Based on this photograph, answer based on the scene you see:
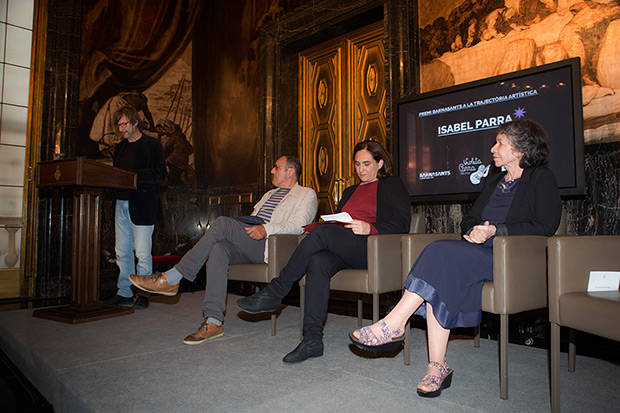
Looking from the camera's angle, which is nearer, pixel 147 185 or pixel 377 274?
pixel 377 274

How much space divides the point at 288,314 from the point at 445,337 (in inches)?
74.6

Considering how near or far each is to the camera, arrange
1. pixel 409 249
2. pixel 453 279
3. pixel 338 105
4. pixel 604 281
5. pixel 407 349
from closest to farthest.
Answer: pixel 604 281
pixel 453 279
pixel 407 349
pixel 409 249
pixel 338 105


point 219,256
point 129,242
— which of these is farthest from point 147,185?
point 219,256

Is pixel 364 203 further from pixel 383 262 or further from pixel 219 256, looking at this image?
pixel 219 256

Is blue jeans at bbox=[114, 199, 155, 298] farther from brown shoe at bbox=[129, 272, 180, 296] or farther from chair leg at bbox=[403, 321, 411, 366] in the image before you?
chair leg at bbox=[403, 321, 411, 366]

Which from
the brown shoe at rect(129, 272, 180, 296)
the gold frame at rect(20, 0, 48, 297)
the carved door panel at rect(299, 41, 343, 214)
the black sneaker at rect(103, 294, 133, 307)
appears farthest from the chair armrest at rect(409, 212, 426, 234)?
the gold frame at rect(20, 0, 48, 297)

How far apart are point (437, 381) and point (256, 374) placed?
782 mm

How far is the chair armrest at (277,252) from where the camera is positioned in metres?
2.71

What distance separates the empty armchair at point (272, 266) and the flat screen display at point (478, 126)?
1.09m

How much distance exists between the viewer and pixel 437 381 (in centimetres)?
169

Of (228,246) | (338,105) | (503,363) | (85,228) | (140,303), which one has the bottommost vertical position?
(140,303)

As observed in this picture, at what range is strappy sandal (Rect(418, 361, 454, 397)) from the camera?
1662 millimetres

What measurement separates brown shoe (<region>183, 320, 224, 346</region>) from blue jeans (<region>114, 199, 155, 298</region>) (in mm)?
1276

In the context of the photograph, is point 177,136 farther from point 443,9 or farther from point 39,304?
point 443,9
